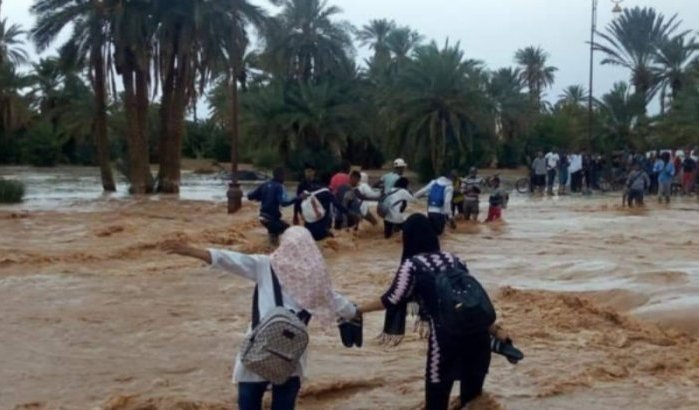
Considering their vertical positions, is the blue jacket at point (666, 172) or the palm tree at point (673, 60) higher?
the palm tree at point (673, 60)

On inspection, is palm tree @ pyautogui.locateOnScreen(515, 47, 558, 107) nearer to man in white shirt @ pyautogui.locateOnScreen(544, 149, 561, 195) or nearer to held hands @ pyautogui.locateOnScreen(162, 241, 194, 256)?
man in white shirt @ pyautogui.locateOnScreen(544, 149, 561, 195)

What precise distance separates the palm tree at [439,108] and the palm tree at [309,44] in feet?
26.6

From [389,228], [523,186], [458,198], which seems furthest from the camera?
[523,186]

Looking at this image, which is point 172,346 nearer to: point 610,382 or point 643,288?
point 610,382

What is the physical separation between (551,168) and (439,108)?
40.0 feet

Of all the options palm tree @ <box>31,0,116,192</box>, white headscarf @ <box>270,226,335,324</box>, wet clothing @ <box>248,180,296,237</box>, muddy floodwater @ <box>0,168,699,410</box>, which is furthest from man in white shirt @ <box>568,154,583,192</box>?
white headscarf @ <box>270,226,335,324</box>

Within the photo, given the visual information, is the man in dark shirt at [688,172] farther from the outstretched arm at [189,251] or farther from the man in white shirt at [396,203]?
the outstretched arm at [189,251]

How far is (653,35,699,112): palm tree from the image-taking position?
5581cm

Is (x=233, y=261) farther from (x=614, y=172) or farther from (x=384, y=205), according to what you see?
(x=614, y=172)

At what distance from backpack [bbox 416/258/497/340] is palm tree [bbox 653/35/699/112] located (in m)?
52.1

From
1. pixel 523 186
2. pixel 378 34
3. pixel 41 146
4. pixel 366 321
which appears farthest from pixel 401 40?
pixel 366 321

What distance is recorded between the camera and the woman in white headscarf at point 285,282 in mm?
5332

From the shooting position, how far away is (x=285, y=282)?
17.5 ft

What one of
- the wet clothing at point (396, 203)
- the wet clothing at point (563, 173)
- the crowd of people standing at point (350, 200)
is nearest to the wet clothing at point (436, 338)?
the crowd of people standing at point (350, 200)
